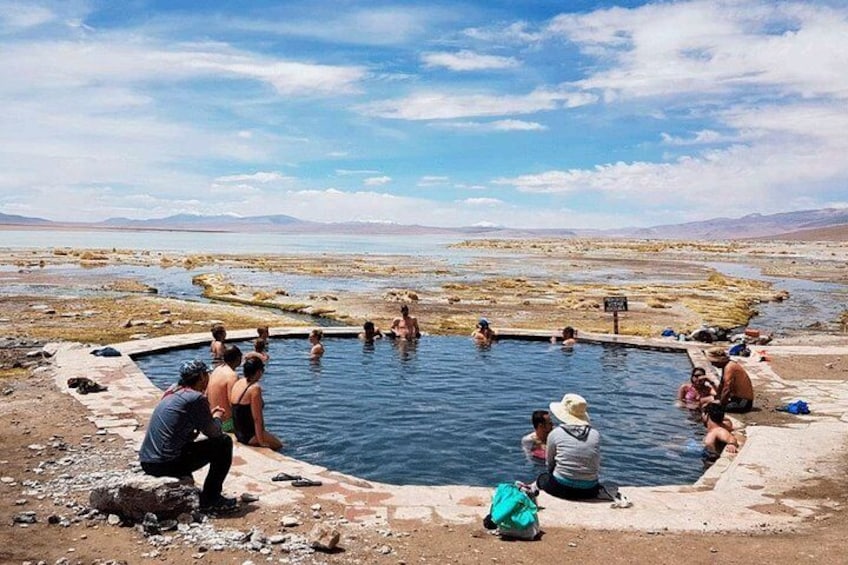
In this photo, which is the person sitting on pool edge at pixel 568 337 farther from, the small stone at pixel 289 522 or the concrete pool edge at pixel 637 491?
the small stone at pixel 289 522

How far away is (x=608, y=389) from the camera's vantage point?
673 inches

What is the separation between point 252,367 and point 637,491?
603 centimetres

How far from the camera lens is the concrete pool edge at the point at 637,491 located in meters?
8.30

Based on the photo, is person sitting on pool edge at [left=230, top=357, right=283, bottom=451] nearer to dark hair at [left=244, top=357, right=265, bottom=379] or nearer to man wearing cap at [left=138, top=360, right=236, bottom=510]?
dark hair at [left=244, top=357, right=265, bottom=379]

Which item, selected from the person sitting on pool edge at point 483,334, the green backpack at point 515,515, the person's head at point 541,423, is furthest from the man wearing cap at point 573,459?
the person sitting on pool edge at point 483,334

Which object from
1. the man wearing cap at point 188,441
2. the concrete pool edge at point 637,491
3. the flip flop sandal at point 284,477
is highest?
the man wearing cap at point 188,441

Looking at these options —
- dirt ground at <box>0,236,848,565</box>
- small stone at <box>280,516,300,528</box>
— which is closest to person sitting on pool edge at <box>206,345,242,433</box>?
dirt ground at <box>0,236,848,565</box>

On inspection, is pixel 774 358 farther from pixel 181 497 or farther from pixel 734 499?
pixel 181 497

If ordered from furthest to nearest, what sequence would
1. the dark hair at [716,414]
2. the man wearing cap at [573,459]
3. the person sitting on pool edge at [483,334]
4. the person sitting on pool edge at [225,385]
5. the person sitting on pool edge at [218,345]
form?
the person sitting on pool edge at [483,334]
the person sitting on pool edge at [218,345]
the dark hair at [716,414]
the person sitting on pool edge at [225,385]
the man wearing cap at [573,459]

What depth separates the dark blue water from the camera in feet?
38.0

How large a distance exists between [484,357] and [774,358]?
340 inches

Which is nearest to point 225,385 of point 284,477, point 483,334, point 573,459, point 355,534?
point 284,477

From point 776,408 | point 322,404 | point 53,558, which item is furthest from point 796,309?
point 53,558

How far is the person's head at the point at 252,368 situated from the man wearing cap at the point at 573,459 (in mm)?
4634
